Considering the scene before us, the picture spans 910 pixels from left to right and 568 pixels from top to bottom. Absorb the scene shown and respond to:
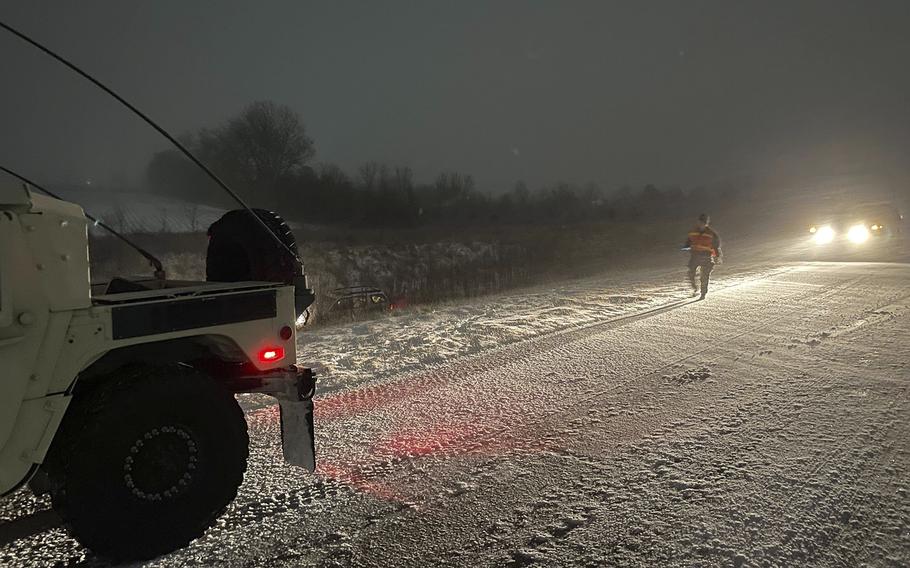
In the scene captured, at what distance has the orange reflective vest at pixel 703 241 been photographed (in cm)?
1256

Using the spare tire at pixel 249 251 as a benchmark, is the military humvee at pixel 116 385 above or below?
below

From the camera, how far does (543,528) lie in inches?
130

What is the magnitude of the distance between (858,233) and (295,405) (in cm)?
3644

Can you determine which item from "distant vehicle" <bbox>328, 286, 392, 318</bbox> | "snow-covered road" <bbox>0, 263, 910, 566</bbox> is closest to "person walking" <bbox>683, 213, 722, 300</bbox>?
"snow-covered road" <bbox>0, 263, 910, 566</bbox>

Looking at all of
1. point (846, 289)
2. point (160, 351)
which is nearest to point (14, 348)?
point (160, 351)

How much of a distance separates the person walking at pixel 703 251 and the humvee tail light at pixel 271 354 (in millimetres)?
10763

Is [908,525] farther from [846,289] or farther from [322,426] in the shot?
[846,289]

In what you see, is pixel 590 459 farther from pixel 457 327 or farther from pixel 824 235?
pixel 824 235

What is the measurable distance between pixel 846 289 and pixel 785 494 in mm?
10790

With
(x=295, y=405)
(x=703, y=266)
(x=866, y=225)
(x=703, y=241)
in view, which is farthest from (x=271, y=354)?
(x=866, y=225)

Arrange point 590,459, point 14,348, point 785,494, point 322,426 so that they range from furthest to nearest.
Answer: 1. point 322,426
2. point 590,459
3. point 785,494
4. point 14,348

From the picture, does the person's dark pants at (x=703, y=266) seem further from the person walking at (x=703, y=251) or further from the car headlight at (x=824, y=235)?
the car headlight at (x=824, y=235)

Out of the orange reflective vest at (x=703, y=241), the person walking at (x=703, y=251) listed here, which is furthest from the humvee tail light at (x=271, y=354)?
the orange reflective vest at (x=703, y=241)

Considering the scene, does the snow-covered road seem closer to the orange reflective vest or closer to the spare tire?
the spare tire
